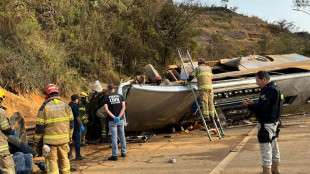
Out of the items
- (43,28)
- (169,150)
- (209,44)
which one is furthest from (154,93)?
(209,44)

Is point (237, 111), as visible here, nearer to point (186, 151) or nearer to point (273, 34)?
point (186, 151)

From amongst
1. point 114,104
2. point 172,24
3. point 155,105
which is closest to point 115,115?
point 114,104

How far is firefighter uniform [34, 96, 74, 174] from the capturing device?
13.7ft

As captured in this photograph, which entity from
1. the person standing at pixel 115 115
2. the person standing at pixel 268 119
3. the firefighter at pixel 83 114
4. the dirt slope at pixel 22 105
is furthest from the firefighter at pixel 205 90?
the dirt slope at pixel 22 105

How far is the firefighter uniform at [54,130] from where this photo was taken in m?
4.17

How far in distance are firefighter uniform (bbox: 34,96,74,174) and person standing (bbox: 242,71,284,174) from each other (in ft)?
8.34

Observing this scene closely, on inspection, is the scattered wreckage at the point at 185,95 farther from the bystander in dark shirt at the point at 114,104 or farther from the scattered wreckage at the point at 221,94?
the bystander in dark shirt at the point at 114,104

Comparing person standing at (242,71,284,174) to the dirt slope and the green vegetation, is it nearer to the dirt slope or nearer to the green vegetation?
the dirt slope

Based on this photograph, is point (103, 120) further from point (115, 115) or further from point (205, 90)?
point (205, 90)

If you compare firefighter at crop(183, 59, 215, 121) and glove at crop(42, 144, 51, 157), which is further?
firefighter at crop(183, 59, 215, 121)

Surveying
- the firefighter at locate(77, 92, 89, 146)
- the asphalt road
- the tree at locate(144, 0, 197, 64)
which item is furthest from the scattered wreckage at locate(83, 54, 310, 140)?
the tree at locate(144, 0, 197, 64)

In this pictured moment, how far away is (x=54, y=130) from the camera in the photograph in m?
4.21

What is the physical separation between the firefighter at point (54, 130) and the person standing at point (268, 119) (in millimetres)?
2542

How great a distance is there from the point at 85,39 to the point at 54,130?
39.2 feet
